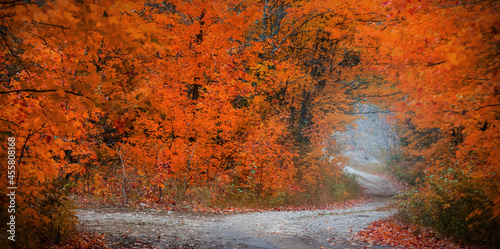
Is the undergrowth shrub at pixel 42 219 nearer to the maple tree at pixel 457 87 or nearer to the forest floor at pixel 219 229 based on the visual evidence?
the forest floor at pixel 219 229

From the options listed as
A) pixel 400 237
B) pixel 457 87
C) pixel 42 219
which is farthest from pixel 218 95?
pixel 42 219

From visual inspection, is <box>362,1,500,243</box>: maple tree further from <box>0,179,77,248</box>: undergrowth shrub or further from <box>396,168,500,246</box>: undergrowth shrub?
<box>0,179,77,248</box>: undergrowth shrub

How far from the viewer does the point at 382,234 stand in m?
8.14

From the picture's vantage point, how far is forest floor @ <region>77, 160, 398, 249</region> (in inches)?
247

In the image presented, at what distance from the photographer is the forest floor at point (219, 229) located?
6262 millimetres

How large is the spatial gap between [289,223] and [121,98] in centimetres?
720

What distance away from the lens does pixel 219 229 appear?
7.79 metres

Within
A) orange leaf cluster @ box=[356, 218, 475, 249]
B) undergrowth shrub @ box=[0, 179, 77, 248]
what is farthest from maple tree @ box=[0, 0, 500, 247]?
orange leaf cluster @ box=[356, 218, 475, 249]

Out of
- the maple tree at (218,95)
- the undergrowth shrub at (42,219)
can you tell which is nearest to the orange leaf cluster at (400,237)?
the maple tree at (218,95)

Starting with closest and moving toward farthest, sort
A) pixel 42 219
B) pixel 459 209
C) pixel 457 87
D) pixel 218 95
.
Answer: pixel 42 219
pixel 457 87
pixel 459 209
pixel 218 95

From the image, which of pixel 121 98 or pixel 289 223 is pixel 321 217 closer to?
pixel 289 223

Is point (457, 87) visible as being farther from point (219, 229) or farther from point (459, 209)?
point (219, 229)

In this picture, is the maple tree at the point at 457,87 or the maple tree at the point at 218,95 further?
the maple tree at the point at 457,87

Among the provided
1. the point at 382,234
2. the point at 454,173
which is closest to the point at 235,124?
the point at 382,234
